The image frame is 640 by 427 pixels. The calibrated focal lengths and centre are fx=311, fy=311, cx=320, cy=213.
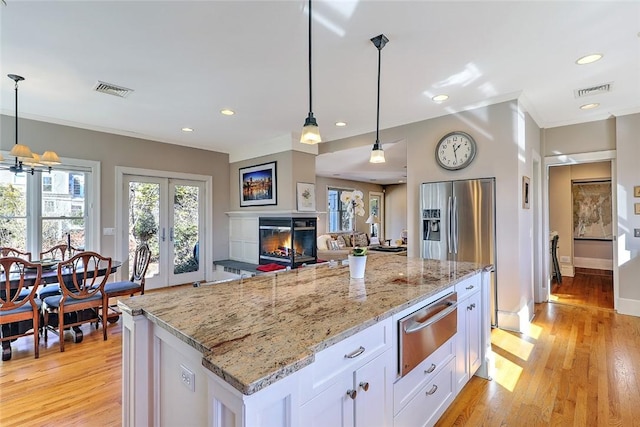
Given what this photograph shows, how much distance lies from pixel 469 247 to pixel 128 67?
392cm

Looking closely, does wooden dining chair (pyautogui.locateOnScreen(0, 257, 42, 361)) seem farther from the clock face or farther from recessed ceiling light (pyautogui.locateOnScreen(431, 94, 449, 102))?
the clock face

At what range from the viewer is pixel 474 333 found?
7.52 ft

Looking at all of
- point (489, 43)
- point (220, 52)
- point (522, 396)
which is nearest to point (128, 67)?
point (220, 52)

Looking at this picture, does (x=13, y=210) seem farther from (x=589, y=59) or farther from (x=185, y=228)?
(x=589, y=59)

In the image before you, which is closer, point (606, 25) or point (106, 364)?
point (606, 25)

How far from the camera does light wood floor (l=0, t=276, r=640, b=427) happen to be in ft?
6.60

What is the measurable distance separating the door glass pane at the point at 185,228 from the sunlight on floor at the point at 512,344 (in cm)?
498

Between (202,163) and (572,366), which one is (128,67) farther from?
(572,366)

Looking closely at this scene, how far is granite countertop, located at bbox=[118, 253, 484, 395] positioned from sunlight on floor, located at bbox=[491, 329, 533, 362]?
1.29 meters

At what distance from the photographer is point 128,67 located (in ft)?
8.98

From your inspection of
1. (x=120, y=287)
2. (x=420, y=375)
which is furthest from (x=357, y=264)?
(x=120, y=287)

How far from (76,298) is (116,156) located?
8.49 ft

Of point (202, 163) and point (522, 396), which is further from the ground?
point (202, 163)

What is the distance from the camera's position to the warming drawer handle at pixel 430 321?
1.55 m
